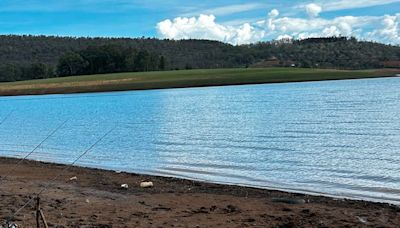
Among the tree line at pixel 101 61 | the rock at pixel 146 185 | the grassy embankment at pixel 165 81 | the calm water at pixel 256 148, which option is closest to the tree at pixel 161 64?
the tree line at pixel 101 61

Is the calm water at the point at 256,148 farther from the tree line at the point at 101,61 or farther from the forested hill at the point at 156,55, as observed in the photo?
the forested hill at the point at 156,55

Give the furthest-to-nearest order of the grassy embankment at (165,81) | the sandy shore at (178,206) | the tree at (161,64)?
the tree at (161,64)
the grassy embankment at (165,81)
the sandy shore at (178,206)

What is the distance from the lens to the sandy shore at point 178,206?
9.17 meters

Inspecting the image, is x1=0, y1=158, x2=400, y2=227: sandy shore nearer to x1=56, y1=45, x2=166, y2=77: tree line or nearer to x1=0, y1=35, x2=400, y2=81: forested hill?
x1=56, y1=45, x2=166, y2=77: tree line

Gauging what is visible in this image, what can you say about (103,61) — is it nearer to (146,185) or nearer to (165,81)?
(165,81)

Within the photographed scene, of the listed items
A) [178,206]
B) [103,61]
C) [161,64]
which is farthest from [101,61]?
[178,206]

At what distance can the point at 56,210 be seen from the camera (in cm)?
991

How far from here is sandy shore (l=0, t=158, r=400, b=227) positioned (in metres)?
9.17

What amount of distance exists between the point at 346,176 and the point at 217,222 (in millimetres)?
6386

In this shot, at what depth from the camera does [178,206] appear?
10680mm

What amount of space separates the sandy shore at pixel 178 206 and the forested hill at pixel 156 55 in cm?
12041

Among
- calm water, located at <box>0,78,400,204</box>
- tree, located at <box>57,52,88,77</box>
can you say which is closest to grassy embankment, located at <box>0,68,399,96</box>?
tree, located at <box>57,52,88,77</box>

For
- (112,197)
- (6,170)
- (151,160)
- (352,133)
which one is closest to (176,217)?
(112,197)

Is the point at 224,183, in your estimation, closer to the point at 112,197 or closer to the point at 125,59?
the point at 112,197
